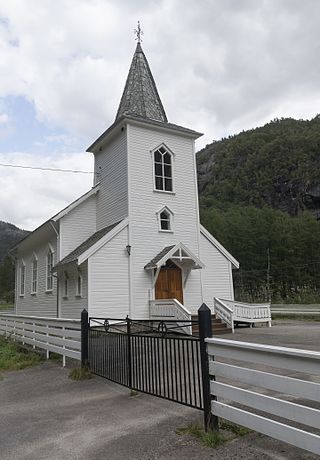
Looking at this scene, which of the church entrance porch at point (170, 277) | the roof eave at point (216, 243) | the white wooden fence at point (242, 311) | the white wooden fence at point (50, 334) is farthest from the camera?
the roof eave at point (216, 243)

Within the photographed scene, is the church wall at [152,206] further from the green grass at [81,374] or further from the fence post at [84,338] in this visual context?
the green grass at [81,374]

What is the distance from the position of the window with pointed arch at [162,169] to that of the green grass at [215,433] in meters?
13.4

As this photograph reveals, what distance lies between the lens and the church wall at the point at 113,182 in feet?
54.8

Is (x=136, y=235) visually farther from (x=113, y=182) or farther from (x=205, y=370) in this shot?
(x=205, y=370)

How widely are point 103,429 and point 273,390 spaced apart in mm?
2253

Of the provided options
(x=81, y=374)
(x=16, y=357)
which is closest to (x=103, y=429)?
(x=81, y=374)

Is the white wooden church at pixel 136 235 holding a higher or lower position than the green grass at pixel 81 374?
higher

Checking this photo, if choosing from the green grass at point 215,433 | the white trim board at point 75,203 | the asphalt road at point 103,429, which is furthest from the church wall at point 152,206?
the green grass at point 215,433

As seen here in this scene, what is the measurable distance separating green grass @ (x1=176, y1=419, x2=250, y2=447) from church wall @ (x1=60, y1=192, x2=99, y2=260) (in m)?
13.5

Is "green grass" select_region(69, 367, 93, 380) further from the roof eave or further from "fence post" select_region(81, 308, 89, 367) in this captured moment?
the roof eave

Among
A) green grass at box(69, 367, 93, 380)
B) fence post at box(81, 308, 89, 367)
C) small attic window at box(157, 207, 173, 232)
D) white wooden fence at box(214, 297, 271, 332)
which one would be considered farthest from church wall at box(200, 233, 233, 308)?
green grass at box(69, 367, 93, 380)

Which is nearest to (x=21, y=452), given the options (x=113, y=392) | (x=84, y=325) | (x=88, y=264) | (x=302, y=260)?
(x=113, y=392)

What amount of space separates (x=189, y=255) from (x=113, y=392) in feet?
32.5

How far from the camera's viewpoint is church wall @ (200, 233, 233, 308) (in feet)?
58.2
